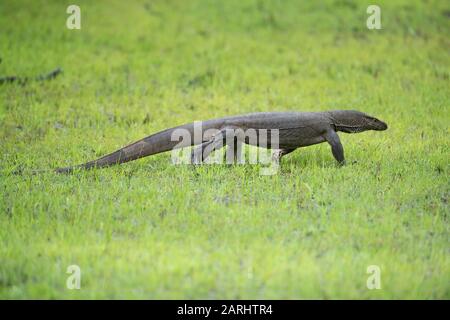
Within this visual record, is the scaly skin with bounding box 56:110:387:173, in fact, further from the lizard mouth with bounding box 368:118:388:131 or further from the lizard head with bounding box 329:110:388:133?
the lizard mouth with bounding box 368:118:388:131

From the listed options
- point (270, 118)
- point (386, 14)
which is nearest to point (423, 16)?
point (386, 14)

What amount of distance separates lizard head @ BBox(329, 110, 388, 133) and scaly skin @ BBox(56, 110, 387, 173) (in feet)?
0.30

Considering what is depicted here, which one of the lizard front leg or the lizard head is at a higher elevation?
the lizard head

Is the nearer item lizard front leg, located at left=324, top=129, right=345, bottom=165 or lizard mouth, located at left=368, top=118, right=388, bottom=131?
lizard front leg, located at left=324, top=129, right=345, bottom=165

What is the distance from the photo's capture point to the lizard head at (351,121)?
325 inches

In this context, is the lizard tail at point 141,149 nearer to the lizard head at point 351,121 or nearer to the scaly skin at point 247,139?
the scaly skin at point 247,139

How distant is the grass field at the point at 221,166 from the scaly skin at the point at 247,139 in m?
0.18

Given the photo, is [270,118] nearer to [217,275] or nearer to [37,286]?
[217,275]

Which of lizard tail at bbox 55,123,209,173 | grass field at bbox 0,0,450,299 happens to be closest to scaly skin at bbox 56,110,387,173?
lizard tail at bbox 55,123,209,173

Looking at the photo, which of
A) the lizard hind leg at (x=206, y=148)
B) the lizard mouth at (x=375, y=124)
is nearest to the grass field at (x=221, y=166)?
the lizard hind leg at (x=206, y=148)

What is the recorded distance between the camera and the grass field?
5.52 metres

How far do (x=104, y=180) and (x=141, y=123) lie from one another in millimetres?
2849
